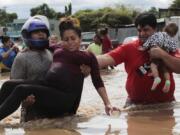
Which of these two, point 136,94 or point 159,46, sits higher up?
point 159,46

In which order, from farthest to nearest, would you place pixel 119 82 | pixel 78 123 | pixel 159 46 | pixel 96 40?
pixel 96 40
pixel 119 82
pixel 159 46
pixel 78 123

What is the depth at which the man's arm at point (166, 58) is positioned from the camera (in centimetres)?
609

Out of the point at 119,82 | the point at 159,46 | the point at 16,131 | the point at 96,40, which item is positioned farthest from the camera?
the point at 96,40

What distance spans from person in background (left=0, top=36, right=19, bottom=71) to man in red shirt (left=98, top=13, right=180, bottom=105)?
10656 mm

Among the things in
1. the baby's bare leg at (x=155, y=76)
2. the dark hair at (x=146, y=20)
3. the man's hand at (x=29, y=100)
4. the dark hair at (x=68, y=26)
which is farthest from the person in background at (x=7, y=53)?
the man's hand at (x=29, y=100)

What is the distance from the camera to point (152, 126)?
5367 millimetres

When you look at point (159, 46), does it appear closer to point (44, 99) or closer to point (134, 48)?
point (134, 48)

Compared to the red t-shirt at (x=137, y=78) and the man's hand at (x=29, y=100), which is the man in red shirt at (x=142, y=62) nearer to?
the red t-shirt at (x=137, y=78)

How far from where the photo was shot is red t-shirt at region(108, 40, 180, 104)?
6.36m

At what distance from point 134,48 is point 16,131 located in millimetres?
1881

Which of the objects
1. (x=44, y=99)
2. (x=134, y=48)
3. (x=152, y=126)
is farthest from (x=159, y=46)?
(x=44, y=99)

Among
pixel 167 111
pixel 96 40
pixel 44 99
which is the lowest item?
pixel 96 40

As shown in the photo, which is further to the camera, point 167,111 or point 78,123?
point 167,111

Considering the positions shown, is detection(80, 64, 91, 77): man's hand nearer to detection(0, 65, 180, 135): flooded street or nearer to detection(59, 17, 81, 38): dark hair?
detection(59, 17, 81, 38): dark hair
